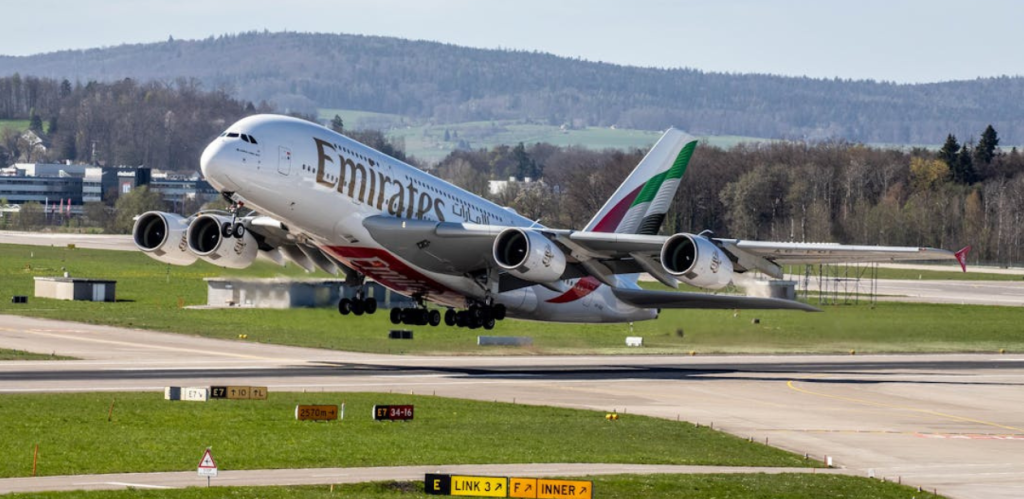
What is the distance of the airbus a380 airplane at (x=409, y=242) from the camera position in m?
55.2

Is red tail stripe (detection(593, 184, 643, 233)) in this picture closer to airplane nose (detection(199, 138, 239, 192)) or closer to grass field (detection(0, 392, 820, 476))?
grass field (detection(0, 392, 820, 476))

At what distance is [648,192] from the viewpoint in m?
72.6

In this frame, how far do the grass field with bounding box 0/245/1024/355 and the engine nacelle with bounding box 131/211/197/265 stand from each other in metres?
3.46

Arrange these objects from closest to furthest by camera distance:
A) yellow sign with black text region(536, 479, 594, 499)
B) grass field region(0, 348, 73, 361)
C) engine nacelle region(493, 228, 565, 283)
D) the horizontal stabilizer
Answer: yellow sign with black text region(536, 479, 594, 499)
engine nacelle region(493, 228, 565, 283)
grass field region(0, 348, 73, 361)
the horizontal stabilizer

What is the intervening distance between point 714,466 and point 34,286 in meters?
87.5

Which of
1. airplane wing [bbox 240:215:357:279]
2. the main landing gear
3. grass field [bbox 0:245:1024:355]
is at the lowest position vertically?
grass field [bbox 0:245:1024:355]

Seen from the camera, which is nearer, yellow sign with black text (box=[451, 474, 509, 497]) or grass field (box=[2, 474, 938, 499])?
grass field (box=[2, 474, 938, 499])

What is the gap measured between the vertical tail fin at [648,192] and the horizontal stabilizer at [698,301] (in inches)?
123

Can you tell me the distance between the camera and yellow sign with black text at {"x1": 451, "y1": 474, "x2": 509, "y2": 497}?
33.4m

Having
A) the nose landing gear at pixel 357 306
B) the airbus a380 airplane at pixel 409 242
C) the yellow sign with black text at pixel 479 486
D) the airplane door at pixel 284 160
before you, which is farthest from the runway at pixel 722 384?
the yellow sign with black text at pixel 479 486

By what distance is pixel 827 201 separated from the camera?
609 ft

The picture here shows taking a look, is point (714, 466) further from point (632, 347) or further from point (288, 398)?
point (632, 347)

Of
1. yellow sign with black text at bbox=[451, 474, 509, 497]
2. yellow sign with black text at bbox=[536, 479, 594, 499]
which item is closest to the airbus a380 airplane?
yellow sign with black text at bbox=[451, 474, 509, 497]

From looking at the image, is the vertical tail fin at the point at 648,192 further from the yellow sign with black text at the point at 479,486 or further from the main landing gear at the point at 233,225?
the yellow sign with black text at the point at 479,486
